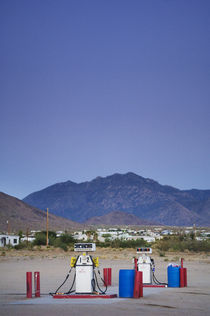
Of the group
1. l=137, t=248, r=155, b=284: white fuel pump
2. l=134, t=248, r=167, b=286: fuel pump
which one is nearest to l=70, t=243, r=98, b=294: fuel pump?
l=134, t=248, r=167, b=286: fuel pump

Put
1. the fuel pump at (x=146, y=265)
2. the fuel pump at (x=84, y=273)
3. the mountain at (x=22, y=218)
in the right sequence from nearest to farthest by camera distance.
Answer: the fuel pump at (x=84, y=273)
the fuel pump at (x=146, y=265)
the mountain at (x=22, y=218)

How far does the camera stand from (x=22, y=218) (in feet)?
538

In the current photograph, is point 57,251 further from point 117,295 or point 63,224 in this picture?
point 63,224

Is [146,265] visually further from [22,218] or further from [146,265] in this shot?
[22,218]

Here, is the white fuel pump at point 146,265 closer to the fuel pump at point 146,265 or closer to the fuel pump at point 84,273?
the fuel pump at point 146,265

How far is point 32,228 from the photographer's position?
153125mm

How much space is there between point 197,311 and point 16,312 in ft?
13.9

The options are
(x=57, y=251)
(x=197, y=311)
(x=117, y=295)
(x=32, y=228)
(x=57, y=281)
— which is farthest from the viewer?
(x=32, y=228)

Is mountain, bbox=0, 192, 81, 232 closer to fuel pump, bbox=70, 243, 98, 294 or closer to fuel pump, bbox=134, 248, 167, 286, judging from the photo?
fuel pump, bbox=134, 248, 167, 286

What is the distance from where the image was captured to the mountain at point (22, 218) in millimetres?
151000

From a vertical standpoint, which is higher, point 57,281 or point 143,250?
point 143,250

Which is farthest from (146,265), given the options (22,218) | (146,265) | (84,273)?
(22,218)

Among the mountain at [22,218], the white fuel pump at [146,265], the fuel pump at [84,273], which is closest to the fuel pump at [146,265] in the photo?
the white fuel pump at [146,265]

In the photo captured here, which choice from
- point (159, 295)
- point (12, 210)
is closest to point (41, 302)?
point (159, 295)
